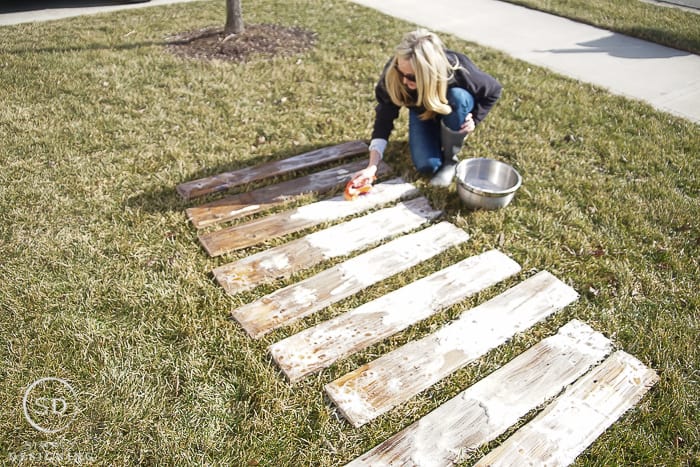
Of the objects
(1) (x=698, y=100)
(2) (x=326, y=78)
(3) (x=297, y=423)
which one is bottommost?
(3) (x=297, y=423)

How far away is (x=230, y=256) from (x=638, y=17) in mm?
7159

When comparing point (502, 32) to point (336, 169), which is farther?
point (502, 32)

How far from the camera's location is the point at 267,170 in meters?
3.63

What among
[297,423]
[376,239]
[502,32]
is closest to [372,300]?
[376,239]

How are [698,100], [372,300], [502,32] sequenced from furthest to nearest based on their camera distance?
[502,32]
[698,100]
[372,300]

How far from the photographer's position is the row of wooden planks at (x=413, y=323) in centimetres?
198

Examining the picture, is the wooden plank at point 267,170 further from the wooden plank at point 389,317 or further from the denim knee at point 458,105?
the wooden plank at point 389,317

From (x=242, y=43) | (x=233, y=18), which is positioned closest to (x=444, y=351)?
(x=242, y=43)

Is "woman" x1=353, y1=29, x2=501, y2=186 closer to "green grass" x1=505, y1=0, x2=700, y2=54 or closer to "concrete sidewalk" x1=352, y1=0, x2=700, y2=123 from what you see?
"concrete sidewalk" x1=352, y1=0, x2=700, y2=123

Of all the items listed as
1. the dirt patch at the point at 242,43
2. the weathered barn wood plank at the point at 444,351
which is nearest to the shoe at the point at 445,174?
the weathered barn wood plank at the point at 444,351

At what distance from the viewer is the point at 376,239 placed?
3.02 meters

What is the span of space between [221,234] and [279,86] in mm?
2441

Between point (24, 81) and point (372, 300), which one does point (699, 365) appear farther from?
point (24, 81)

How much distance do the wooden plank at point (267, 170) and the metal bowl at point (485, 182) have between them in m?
0.90
